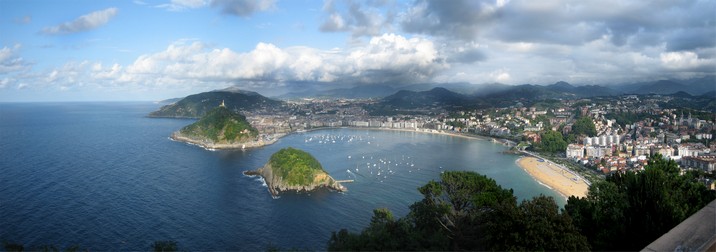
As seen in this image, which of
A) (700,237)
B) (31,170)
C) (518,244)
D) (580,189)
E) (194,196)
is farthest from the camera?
(31,170)

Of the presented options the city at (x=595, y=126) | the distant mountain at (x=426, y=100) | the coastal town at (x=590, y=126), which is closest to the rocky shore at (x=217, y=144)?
the coastal town at (x=590, y=126)

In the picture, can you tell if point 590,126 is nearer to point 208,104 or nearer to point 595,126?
point 595,126

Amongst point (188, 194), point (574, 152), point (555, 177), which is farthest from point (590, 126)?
point (188, 194)

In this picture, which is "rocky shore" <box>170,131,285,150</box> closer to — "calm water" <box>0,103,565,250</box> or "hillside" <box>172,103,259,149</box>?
"hillside" <box>172,103,259,149</box>

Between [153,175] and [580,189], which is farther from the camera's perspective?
[153,175]

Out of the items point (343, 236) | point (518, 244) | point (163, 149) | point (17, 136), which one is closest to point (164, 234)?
point (343, 236)

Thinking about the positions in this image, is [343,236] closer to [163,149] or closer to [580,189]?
[580,189]

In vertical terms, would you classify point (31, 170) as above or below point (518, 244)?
below
